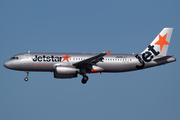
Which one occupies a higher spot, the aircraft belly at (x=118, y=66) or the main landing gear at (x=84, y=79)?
the aircraft belly at (x=118, y=66)

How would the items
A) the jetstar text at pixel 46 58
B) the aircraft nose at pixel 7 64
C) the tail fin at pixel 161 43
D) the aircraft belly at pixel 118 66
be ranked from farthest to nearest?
the tail fin at pixel 161 43, the aircraft belly at pixel 118 66, the aircraft nose at pixel 7 64, the jetstar text at pixel 46 58

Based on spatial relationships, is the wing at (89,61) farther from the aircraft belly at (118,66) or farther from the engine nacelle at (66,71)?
the aircraft belly at (118,66)

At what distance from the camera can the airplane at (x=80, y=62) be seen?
51.1 metres

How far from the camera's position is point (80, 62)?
50.4m

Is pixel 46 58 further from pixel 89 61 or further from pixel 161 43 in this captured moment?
pixel 161 43

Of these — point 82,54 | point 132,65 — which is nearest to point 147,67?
point 132,65

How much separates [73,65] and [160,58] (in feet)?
46.0

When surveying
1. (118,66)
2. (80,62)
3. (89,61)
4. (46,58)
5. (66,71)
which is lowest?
(66,71)

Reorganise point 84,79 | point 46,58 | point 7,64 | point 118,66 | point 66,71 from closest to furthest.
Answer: point 66,71 < point 46,58 < point 7,64 < point 84,79 < point 118,66

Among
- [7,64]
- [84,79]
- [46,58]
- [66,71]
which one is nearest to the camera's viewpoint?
[66,71]

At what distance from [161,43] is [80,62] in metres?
15.9

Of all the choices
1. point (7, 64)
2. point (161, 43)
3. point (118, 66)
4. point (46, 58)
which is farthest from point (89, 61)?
point (161, 43)

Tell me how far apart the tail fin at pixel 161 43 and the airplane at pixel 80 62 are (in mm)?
1247

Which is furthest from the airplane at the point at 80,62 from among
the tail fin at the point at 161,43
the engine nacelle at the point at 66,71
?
the tail fin at the point at 161,43
